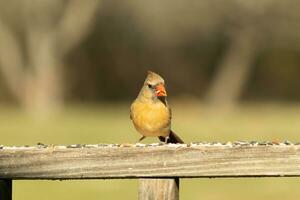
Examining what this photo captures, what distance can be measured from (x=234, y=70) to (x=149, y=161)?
3674 centimetres

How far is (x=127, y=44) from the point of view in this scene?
4022 centimetres

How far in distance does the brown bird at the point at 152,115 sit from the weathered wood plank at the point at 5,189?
73.0 inches

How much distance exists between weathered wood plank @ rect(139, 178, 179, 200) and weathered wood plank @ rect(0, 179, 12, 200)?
1.25 feet

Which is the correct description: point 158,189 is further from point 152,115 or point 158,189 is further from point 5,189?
point 152,115

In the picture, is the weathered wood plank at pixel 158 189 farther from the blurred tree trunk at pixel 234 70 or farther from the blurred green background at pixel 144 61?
the blurred tree trunk at pixel 234 70

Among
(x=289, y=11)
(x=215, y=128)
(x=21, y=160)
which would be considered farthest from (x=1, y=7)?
(x=21, y=160)

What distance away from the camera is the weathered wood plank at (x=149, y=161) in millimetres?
2807

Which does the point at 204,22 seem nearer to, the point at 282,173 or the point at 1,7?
the point at 1,7

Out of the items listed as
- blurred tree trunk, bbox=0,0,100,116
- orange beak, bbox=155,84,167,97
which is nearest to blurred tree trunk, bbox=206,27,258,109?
blurred tree trunk, bbox=0,0,100,116

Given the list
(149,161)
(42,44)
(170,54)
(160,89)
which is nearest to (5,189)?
(149,161)

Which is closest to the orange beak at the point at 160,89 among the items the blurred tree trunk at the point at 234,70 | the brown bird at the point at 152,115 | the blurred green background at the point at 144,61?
the brown bird at the point at 152,115

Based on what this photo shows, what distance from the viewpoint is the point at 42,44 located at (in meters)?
34.1

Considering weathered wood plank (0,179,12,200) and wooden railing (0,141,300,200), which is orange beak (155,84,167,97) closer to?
wooden railing (0,141,300,200)

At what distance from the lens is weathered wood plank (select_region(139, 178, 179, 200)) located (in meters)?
2.76
